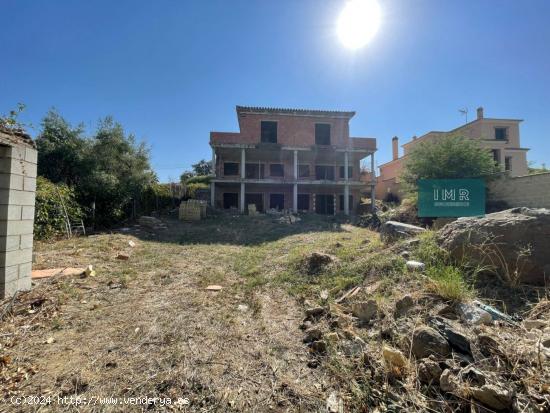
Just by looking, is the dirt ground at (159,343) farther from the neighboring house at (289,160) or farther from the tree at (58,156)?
the neighboring house at (289,160)

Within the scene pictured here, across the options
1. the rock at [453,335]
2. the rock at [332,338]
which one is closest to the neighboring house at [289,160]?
the rock at [332,338]

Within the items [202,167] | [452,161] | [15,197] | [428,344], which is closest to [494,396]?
[428,344]

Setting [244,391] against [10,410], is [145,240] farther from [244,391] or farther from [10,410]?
[244,391]

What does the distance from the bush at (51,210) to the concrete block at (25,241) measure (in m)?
4.37

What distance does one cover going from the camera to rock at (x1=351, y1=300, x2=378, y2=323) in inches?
119

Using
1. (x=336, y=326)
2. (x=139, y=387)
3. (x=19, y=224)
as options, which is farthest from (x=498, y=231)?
(x=19, y=224)

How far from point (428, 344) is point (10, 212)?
5.50 m

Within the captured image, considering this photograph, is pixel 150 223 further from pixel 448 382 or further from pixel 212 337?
pixel 448 382

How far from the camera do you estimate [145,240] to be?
9.10 m

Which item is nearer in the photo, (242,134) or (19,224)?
(19,224)

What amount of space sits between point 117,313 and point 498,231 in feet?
17.7

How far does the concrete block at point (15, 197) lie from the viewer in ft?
11.6

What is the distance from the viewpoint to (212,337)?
293cm

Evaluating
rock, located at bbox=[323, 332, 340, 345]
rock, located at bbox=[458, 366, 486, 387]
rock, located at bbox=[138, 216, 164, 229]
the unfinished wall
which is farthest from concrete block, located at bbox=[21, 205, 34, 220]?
the unfinished wall
